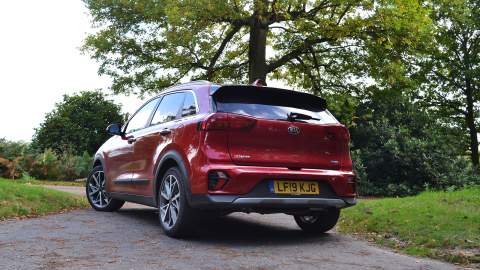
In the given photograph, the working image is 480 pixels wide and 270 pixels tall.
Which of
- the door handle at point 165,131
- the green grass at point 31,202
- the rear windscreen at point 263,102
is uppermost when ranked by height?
the rear windscreen at point 263,102

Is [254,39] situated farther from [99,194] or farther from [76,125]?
[99,194]

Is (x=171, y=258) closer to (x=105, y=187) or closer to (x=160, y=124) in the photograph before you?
(x=160, y=124)

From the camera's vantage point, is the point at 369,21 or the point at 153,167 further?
the point at 369,21

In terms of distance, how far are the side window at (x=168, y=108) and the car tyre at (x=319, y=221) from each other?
210cm

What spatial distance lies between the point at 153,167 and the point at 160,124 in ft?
1.88

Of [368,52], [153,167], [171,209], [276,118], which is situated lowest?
[171,209]

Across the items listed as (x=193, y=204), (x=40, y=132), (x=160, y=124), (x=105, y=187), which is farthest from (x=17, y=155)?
(x=193, y=204)

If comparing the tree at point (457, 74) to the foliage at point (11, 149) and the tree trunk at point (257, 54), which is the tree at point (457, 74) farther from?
the foliage at point (11, 149)

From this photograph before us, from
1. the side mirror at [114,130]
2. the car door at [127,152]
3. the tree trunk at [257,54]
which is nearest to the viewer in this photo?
the car door at [127,152]

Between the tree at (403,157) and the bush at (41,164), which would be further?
the bush at (41,164)

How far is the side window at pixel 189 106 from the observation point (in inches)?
237

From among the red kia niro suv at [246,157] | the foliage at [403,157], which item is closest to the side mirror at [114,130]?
the red kia niro suv at [246,157]

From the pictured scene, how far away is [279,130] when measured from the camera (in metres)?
5.68

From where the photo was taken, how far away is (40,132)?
20.7 m
